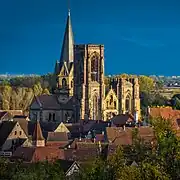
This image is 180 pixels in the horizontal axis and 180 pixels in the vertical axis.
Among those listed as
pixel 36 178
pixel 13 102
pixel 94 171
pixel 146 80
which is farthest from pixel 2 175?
pixel 146 80

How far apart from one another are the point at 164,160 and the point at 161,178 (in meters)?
0.96

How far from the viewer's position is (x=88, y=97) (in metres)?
76.0

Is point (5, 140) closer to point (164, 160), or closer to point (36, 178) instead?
point (36, 178)

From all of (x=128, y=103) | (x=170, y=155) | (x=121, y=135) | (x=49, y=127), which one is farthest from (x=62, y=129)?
(x=170, y=155)

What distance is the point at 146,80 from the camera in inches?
5266

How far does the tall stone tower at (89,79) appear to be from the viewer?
75.9m

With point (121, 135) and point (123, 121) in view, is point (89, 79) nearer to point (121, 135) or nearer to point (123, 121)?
point (123, 121)

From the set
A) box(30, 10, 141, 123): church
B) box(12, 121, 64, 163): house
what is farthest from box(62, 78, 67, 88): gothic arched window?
box(12, 121, 64, 163): house

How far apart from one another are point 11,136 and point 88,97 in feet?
85.7

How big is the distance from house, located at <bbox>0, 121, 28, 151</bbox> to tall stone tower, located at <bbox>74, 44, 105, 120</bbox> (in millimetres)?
23223

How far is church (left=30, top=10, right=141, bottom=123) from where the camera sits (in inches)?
3000

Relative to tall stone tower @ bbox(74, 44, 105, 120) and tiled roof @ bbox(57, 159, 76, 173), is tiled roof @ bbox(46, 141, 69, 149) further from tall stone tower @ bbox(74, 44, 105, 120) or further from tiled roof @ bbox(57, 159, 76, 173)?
tall stone tower @ bbox(74, 44, 105, 120)

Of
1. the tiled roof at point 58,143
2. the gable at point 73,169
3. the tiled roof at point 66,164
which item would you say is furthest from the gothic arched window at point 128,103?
the gable at point 73,169

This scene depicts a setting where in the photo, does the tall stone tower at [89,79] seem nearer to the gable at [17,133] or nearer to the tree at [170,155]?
the gable at [17,133]
